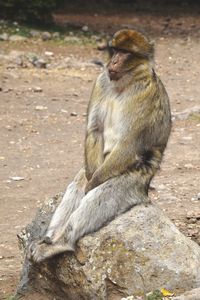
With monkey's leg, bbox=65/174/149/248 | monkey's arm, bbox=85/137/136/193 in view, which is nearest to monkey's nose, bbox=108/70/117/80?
monkey's arm, bbox=85/137/136/193

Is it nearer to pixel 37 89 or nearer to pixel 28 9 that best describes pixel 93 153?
pixel 37 89

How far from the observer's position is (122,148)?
631 centimetres

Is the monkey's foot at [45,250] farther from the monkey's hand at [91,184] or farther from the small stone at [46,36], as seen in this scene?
the small stone at [46,36]

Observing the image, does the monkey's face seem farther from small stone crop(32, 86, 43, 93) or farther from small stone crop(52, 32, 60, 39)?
small stone crop(52, 32, 60, 39)

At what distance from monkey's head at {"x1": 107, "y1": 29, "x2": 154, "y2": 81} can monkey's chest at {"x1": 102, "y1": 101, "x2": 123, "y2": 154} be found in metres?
0.23

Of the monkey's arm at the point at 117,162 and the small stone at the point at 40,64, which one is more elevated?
the monkey's arm at the point at 117,162

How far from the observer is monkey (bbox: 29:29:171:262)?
6195mm

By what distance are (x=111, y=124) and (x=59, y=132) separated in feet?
17.3

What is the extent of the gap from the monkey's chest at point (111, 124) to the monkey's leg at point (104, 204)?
255mm

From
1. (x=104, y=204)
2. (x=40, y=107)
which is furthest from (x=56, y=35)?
(x=104, y=204)

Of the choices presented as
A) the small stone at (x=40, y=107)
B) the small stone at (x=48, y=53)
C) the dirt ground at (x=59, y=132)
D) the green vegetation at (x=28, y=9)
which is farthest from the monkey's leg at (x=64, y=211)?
the green vegetation at (x=28, y=9)

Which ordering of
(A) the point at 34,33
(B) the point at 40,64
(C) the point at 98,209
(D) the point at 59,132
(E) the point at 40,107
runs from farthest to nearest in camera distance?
(A) the point at 34,33
(B) the point at 40,64
(E) the point at 40,107
(D) the point at 59,132
(C) the point at 98,209

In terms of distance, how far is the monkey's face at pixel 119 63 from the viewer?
6203 millimetres

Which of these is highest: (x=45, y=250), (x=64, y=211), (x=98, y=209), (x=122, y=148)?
(x=122, y=148)
